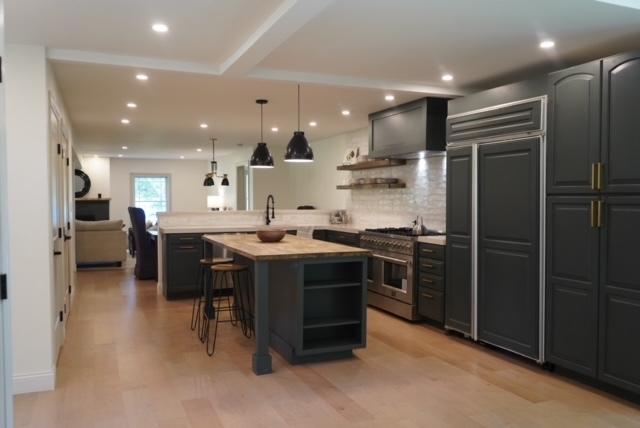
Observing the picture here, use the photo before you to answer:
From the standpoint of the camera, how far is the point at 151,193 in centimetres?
1423

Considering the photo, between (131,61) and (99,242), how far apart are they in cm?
564

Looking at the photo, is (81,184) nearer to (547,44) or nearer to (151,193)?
(151,193)

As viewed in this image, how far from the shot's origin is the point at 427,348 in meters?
4.34

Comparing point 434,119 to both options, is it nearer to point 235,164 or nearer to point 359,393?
point 359,393

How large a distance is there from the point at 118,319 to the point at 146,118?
292cm

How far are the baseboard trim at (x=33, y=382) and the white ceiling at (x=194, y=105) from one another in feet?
7.48

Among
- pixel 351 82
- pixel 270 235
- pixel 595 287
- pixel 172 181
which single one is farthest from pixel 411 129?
pixel 172 181

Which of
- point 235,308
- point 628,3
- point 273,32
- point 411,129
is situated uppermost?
point 628,3

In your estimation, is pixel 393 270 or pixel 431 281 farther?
pixel 393 270

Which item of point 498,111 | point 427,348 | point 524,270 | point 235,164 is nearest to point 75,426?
point 427,348

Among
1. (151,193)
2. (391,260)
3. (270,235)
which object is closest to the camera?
(270,235)

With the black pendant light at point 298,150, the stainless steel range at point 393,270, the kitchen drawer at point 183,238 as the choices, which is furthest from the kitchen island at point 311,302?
the kitchen drawer at point 183,238

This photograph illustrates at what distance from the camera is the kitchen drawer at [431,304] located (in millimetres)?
4781

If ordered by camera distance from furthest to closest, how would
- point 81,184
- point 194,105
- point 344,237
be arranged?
point 81,184 → point 344,237 → point 194,105
